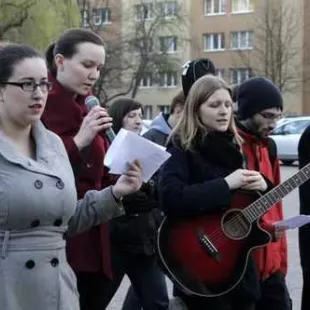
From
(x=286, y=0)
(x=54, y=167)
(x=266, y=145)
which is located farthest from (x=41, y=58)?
(x=286, y=0)

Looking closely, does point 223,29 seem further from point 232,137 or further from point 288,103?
point 232,137

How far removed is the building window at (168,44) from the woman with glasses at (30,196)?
5169 centimetres

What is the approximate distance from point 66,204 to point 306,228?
2.37m

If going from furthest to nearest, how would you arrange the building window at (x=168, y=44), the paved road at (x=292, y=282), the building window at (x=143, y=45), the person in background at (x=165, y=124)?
the building window at (x=168, y=44)
the building window at (x=143, y=45)
the paved road at (x=292, y=282)
the person in background at (x=165, y=124)

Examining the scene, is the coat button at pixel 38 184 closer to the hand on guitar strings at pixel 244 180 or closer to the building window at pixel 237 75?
the hand on guitar strings at pixel 244 180

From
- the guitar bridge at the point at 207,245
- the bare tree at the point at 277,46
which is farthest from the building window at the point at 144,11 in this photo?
the guitar bridge at the point at 207,245

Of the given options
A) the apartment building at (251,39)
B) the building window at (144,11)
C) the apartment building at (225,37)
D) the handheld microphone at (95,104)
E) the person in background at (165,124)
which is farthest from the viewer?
the building window at (144,11)

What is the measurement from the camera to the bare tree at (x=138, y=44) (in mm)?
48406

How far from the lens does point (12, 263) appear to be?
10.9 ft

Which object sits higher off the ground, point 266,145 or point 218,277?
point 266,145

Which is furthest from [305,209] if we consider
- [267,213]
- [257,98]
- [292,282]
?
[292,282]

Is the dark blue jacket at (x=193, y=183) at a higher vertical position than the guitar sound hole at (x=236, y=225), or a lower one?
higher

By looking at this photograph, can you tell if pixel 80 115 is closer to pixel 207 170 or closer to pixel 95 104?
pixel 95 104

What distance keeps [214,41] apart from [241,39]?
120 inches
